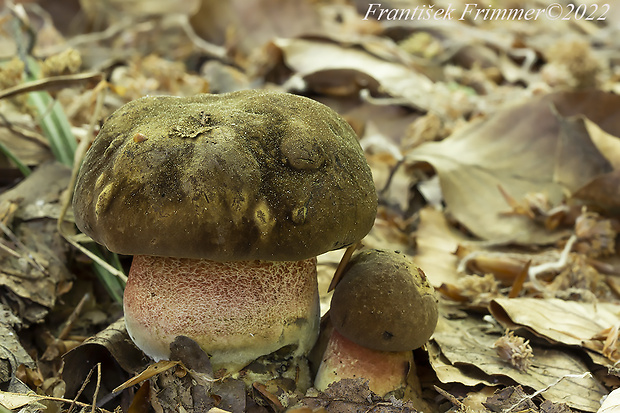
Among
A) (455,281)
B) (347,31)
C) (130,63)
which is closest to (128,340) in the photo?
(455,281)

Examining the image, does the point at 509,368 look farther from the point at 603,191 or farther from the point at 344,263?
the point at 603,191

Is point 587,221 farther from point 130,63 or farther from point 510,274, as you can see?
point 130,63

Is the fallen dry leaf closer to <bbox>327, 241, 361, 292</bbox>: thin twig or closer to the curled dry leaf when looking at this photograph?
the curled dry leaf

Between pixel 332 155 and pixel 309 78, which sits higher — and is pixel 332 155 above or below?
above

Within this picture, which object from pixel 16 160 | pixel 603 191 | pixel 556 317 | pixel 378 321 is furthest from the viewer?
pixel 603 191

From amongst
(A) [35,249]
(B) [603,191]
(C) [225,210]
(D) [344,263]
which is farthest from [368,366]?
(B) [603,191]

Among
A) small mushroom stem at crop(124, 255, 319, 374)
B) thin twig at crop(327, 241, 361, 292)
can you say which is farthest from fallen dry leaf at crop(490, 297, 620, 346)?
small mushroom stem at crop(124, 255, 319, 374)
